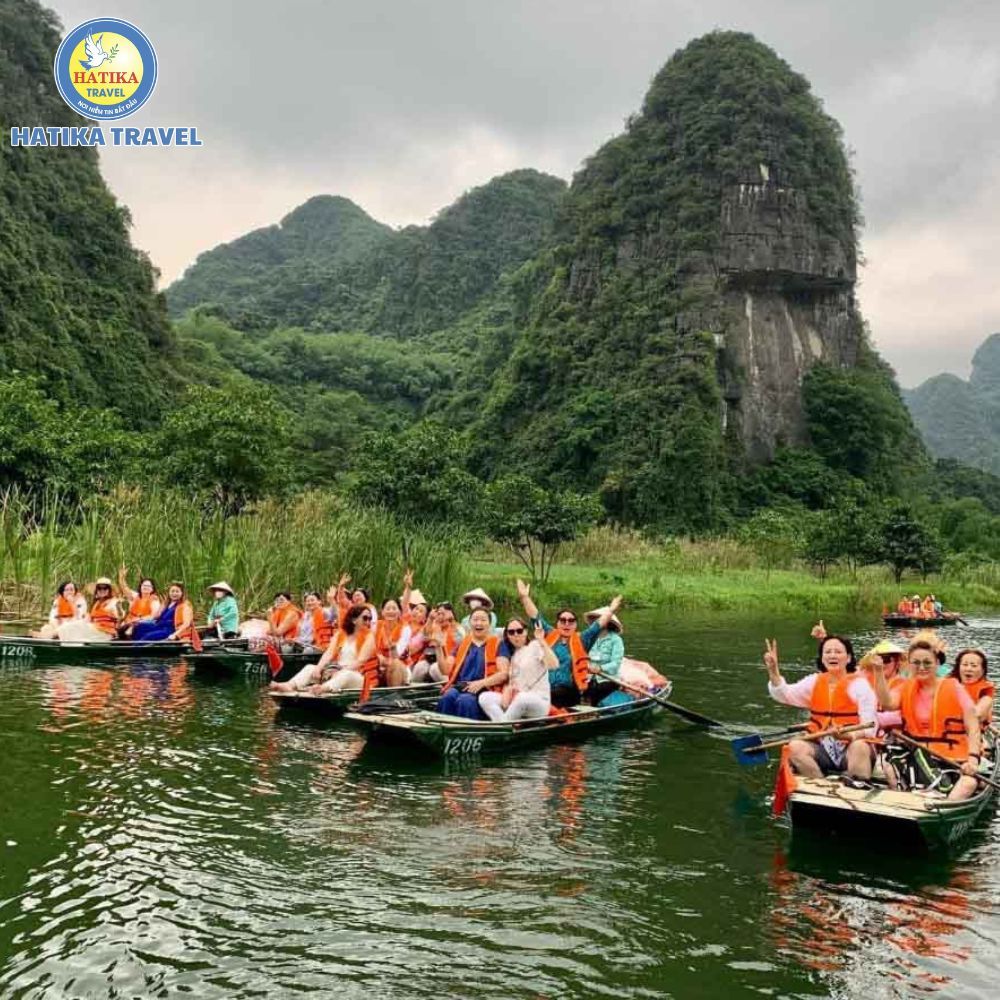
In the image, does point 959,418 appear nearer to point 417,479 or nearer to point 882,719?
point 417,479

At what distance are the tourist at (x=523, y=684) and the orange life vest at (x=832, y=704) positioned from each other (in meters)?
2.60

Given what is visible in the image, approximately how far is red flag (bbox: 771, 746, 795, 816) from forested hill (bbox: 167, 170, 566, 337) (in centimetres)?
7011

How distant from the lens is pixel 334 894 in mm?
5633

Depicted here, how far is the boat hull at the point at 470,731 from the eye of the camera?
28.0 feet

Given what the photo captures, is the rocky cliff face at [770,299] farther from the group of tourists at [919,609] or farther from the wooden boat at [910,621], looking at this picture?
the wooden boat at [910,621]

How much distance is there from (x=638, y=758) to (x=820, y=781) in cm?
286

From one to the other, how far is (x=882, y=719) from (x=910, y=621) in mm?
18526

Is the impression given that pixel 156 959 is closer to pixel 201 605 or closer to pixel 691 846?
pixel 691 846

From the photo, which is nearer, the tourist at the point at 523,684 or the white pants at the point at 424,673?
the tourist at the point at 523,684

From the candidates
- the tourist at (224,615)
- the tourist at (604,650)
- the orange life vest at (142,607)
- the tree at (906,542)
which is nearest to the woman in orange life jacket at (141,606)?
the orange life vest at (142,607)

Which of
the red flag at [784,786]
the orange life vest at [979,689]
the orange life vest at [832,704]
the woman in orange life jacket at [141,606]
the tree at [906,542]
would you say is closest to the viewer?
the red flag at [784,786]

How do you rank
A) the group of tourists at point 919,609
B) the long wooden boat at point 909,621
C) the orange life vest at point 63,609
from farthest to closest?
the group of tourists at point 919,609, the long wooden boat at point 909,621, the orange life vest at point 63,609

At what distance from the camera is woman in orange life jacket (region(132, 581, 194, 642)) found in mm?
13562

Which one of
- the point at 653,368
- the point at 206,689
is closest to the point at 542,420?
the point at 653,368
